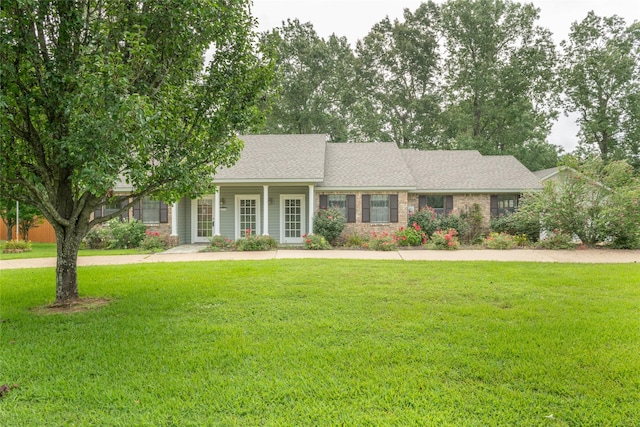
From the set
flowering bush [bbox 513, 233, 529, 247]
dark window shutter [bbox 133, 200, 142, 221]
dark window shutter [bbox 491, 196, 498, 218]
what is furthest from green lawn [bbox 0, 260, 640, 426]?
dark window shutter [bbox 491, 196, 498, 218]

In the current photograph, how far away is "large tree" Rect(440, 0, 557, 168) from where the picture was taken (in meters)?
24.8

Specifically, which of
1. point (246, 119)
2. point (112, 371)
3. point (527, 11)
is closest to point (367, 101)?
point (527, 11)

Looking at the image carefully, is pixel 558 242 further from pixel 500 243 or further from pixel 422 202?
pixel 422 202

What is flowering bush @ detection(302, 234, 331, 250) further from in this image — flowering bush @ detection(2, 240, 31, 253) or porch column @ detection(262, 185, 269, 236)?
flowering bush @ detection(2, 240, 31, 253)

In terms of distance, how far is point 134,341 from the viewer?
14.0 feet

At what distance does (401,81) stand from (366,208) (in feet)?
53.6

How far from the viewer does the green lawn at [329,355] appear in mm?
2877

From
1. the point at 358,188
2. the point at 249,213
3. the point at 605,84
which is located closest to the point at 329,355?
the point at 358,188

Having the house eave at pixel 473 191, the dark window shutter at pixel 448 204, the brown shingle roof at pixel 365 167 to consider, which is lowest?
the dark window shutter at pixel 448 204

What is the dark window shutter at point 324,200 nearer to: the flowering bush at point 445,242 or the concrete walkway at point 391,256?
the concrete walkway at point 391,256

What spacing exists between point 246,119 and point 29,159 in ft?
11.2

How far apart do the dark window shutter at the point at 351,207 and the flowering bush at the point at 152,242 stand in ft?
24.4

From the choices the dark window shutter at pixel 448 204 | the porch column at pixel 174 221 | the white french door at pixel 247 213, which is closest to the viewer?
the porch column at pixel 174 221

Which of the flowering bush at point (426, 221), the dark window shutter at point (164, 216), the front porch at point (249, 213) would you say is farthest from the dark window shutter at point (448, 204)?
the dark window shutter at point (164, 216)
